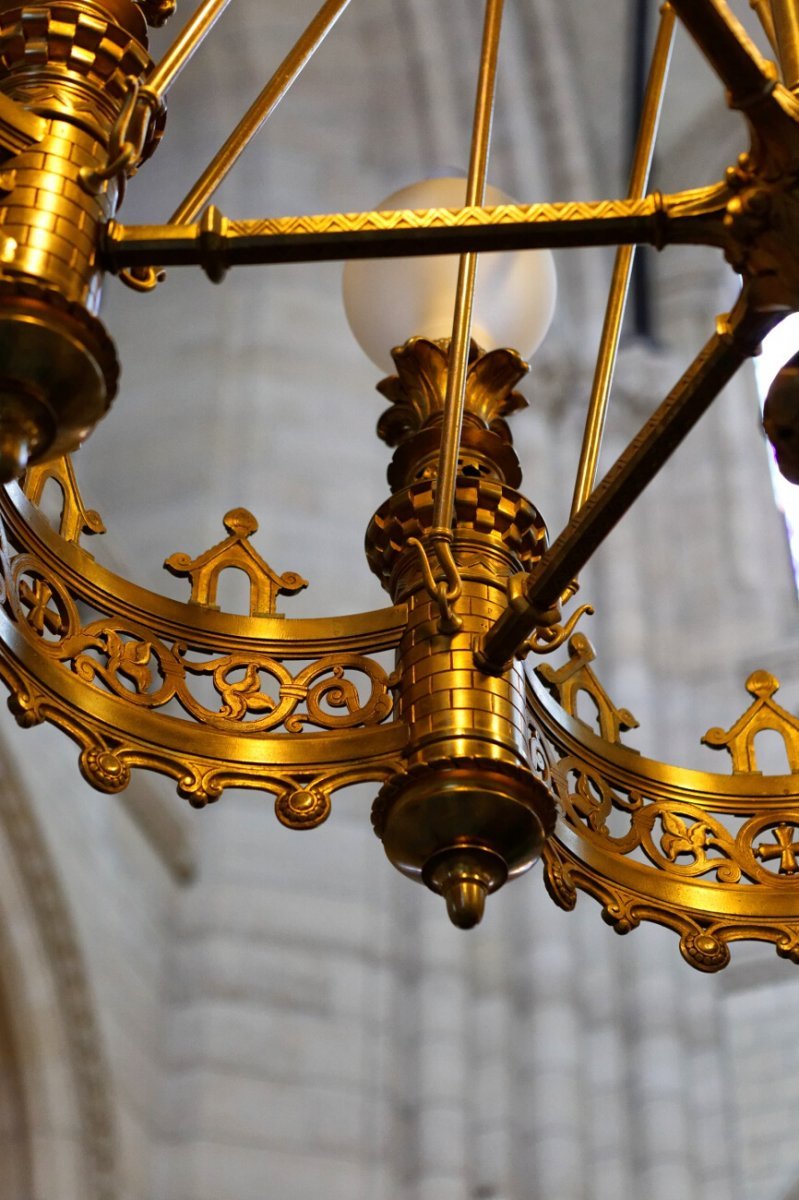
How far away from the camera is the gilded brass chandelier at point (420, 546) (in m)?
1.30

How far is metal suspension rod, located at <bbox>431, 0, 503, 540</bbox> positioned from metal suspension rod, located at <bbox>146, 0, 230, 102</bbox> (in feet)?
0.94

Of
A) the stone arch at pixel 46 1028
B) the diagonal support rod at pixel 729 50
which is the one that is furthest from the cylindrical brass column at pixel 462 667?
the stone arch at pixel 46 1028

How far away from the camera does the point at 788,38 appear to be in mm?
1684

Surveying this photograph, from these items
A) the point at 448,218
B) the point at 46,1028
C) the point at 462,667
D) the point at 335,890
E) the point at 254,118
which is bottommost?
the point at 462,667

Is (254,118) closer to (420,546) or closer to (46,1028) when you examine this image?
(420,546)

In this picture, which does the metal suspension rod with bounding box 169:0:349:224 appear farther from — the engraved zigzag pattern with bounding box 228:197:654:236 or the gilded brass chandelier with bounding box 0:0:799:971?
the engraved zigzag pattern with bounding box 228:197:654:236

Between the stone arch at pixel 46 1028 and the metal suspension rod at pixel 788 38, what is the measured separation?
3.22 meters

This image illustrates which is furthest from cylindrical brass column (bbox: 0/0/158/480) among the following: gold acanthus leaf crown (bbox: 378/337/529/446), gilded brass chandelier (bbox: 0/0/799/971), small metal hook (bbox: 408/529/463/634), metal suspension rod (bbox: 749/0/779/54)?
metal suspension rod (bbox: 749/0/779/54)

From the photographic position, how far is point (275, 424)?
6305 mm

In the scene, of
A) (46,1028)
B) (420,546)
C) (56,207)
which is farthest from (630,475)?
(46,1028)

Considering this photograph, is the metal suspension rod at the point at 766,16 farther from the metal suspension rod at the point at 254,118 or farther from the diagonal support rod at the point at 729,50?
the diagonal support rod at the point at 729,50

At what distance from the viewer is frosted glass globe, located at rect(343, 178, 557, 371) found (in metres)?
2.07

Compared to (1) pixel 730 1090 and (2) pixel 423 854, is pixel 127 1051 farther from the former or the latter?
(2) pixel 423 854

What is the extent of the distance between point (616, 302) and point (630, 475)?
51 centimetres
